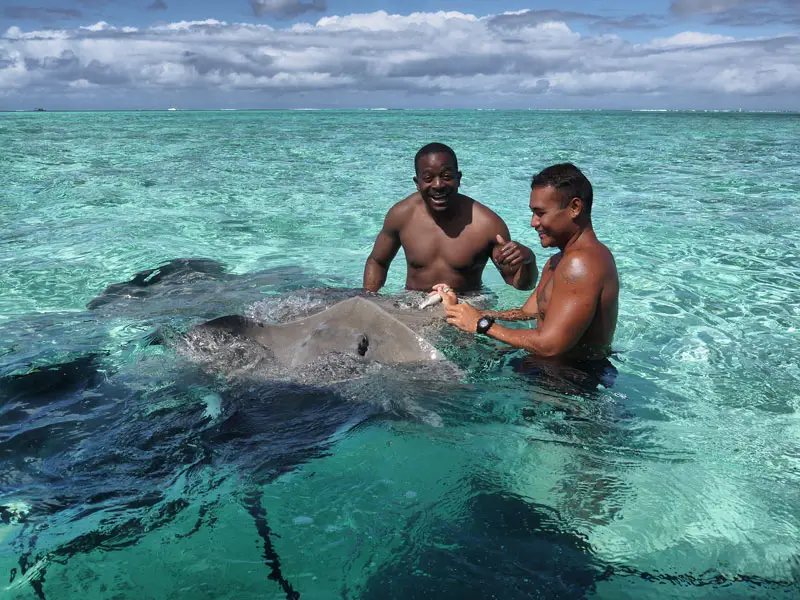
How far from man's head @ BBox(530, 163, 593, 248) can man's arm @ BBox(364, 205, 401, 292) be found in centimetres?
213

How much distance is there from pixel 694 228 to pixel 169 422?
8647mm

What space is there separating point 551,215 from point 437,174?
1690mm

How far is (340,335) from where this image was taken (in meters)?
3.83

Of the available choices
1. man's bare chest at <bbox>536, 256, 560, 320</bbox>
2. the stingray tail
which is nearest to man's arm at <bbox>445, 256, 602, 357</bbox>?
man's bare chest at <bbox>536, 256, 560, 320</bbox>

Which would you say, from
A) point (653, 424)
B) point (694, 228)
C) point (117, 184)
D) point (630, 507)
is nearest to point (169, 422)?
point (630, 507)

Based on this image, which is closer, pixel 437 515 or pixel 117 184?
pixel 437 515

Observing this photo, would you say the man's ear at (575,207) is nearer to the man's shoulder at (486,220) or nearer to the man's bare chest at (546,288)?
the man's bare chest at (546,288)

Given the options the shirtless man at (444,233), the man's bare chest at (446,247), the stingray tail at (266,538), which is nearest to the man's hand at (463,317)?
the shirtless man at (444,233)

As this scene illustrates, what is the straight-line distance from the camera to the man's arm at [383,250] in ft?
18.5

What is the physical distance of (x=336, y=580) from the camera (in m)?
2.45

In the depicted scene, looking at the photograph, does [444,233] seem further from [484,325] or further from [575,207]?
[575,207]

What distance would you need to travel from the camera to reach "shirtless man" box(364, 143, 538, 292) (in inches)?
201

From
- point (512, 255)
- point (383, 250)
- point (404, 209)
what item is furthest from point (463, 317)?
point (383, 250)

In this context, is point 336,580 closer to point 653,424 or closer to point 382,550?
point 382,550
